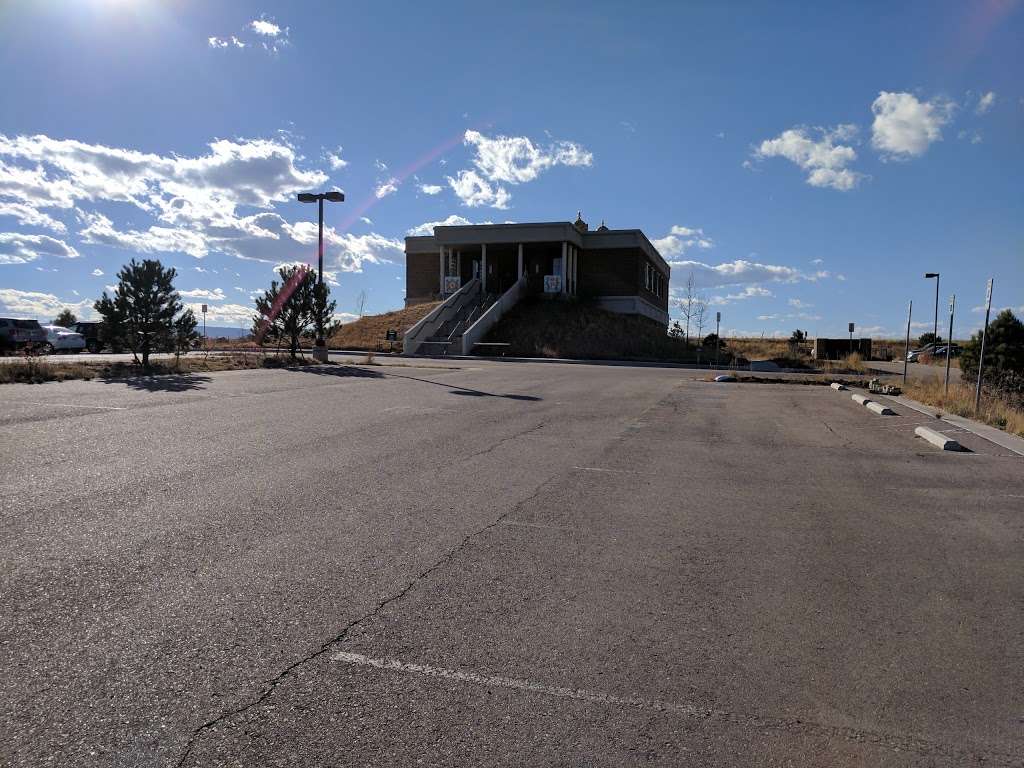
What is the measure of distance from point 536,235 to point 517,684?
44698mm

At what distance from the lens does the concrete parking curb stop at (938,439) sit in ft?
33.5

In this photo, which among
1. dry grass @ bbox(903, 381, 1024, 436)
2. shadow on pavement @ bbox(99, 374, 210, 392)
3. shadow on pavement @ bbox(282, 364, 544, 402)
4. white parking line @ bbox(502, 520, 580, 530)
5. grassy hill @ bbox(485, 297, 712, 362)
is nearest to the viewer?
white parking line @ bbox(502, 520, 580, 530)

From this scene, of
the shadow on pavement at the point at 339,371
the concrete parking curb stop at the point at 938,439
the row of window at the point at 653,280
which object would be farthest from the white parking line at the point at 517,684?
the row of window at the point at 653,280

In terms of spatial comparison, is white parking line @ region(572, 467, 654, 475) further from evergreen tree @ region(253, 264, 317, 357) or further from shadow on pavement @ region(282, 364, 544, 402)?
evergreen tree @ region(253, 264, 317, 357)

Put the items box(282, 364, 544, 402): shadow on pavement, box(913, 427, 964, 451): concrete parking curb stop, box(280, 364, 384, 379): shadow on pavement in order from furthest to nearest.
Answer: box(280, 364, 384, 379): shadow on pavement → box(282, 364, 544, 402): shadow on pavement → box(913, 427, 964, 451): concrete parking curb stop

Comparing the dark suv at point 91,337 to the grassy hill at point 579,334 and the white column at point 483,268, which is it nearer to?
the grassy hill at point 579,334

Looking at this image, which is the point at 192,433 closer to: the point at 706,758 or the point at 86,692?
the point at 86,692

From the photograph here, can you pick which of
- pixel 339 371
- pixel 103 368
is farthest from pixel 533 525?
pixel 339 371

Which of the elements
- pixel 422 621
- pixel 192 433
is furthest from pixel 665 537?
pixel 192 433

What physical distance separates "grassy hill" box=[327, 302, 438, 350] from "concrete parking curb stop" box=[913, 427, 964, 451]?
33.4 metres

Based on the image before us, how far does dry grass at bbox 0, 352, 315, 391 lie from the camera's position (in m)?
15.9

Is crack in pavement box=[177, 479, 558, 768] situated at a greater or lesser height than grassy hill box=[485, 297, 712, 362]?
lesser

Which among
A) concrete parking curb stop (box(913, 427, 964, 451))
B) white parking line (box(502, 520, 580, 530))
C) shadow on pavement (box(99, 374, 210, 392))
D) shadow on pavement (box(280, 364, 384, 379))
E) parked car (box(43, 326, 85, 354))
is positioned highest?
parked car (box(43, 326, 85, 354))

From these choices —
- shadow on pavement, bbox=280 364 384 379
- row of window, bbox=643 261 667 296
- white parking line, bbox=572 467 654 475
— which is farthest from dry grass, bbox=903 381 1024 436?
row of window, bbox=643 261 667 296
